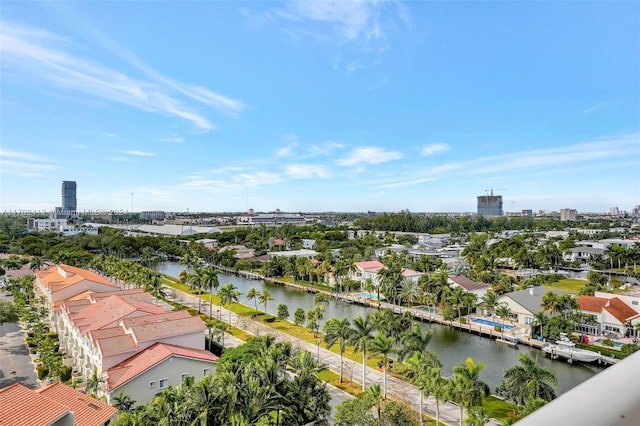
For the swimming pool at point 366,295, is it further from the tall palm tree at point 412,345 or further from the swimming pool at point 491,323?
the tall palm tree at point 412,345

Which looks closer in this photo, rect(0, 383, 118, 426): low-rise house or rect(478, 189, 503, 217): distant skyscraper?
rect(0, 383, 118, 426): low-rise house

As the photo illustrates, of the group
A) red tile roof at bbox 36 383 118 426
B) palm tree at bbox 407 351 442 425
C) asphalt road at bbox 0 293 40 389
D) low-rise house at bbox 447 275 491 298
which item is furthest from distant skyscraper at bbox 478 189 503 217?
red tile roof at bbox 36 383 118 426

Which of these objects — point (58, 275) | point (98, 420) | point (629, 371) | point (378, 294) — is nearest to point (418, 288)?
point (378, 294)

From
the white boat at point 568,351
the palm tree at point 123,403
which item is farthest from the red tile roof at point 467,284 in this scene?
the palm tree at point 123,403

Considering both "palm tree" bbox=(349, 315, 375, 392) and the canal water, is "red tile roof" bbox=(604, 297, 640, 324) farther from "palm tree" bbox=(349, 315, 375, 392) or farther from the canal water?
"palm tree" bbox=(349, 315, 375, 392)

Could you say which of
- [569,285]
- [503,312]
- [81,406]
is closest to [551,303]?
[503,312]
